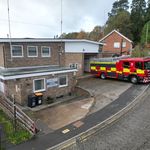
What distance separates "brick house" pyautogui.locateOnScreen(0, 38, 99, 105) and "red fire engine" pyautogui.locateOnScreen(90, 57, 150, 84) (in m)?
3.33

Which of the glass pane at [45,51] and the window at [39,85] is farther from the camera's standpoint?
the glass pane at [45,51]

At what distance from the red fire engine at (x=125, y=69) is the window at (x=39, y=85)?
10.0m

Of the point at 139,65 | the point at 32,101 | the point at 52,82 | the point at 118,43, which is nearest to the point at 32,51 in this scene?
the point at 52,82

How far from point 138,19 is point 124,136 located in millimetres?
53480

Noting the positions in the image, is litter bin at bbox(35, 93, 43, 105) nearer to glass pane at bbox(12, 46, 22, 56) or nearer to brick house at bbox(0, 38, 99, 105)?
brick house at bbox(0, 38, 99, 105)

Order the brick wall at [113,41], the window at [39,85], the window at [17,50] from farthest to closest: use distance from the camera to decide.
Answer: the brick wall at [113,41]
the window at [17,50]
the window at [39,85]

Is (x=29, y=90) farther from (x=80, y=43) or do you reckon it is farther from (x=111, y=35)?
(x=111, y=35)

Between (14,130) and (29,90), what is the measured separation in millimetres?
4709

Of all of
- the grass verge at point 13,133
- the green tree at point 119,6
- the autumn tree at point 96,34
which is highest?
the green tree at point 119,6

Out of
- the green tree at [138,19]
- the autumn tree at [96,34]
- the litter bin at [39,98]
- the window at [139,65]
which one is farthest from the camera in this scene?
the autumn tree at [96,34]

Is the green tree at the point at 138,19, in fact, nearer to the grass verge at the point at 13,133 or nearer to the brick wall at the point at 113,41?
the brick wall at the point at 113,41

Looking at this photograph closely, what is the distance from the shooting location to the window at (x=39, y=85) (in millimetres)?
13844

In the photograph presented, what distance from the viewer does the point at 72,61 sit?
23.5 meters

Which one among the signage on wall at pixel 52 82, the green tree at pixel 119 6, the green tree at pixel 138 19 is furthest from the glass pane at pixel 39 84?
the green tree at pixel 119 6
